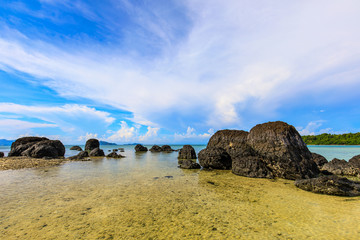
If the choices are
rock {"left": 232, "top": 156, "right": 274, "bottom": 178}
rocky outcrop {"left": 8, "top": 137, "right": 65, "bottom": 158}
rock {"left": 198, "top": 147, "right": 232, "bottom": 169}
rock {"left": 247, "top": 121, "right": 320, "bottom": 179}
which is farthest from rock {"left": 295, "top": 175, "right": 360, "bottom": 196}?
rocky outcrop {"left": 8, "top": 137, "right": 65, "bottom": 158}

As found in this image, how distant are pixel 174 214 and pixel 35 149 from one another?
26345 mm

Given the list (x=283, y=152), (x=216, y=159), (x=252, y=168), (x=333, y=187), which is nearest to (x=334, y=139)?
(x=283, y=152)

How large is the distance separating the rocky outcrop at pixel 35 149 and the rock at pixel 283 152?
26242 mm

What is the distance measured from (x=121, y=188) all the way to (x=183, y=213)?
389cm

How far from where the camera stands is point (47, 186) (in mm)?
7398

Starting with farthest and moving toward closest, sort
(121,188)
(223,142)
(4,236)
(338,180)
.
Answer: (223,142), (121,188), (338,180), (4,236)

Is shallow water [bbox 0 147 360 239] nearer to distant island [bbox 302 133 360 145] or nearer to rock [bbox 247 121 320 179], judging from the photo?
rock [bbox 247 121 320 179]

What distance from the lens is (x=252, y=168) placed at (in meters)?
10.2

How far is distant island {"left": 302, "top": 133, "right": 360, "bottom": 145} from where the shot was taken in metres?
65.4

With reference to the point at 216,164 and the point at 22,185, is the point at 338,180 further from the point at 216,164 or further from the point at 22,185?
the point at 22,185

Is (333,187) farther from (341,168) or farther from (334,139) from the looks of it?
(334,139)

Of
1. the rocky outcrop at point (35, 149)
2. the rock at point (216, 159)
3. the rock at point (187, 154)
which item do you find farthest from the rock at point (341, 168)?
the rocky outcrop at point (35, 149)

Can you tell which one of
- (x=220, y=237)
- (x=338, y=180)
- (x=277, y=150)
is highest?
(x=277, y=150)

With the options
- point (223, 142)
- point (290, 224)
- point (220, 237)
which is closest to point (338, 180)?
point (290, 224)
